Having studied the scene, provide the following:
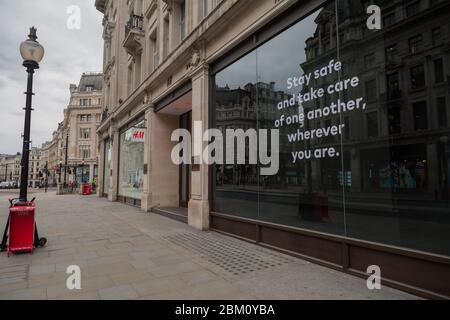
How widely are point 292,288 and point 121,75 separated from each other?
67.6 feet

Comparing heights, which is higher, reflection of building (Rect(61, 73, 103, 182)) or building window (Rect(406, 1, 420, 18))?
reflection of building (Rect(61, 73, 103, 182))

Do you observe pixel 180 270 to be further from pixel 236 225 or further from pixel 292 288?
pixel 236 225

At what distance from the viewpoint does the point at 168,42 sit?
13.5 metres

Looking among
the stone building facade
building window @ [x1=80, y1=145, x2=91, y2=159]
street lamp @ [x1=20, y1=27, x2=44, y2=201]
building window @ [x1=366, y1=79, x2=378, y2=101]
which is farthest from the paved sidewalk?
building window @ [x1=80, y1=145, x2=91, y2=159]

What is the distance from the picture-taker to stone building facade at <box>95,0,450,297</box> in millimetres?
4348

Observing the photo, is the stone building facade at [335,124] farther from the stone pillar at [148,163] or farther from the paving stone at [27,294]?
the paving stone at [27,294]

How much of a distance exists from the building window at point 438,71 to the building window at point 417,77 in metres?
0.16

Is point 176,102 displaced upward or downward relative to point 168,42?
downward

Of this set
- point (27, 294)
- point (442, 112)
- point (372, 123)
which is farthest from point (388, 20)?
point (27, 294)

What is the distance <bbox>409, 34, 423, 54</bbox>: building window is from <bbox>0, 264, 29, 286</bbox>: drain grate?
7032 millimetres

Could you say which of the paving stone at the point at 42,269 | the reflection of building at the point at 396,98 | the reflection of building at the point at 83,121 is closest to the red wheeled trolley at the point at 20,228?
the paving stone at the point at 42,269

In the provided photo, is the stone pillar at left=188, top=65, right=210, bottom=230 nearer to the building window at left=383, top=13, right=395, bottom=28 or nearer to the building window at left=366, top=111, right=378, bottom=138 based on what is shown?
the building window at left=366, top=111, right=378, bottom=138
